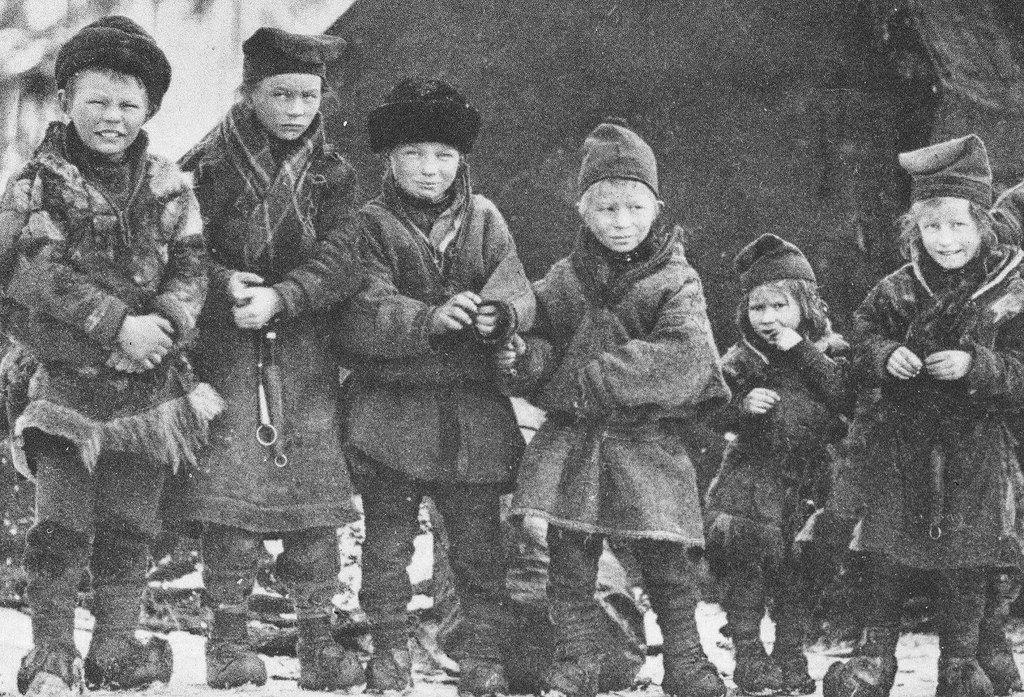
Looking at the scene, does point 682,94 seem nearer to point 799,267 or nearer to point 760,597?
point 799,267

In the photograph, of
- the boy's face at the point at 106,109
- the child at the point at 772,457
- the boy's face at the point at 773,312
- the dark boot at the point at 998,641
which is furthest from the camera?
the boy's face at the point at 773,312

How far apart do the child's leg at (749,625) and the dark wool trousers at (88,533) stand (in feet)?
5.54

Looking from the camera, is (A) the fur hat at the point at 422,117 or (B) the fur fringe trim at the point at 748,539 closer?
(A) the fur hat at the point at 422,117

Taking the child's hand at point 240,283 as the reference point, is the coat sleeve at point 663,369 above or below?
below

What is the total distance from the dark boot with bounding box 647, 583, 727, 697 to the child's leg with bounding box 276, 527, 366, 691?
0.84m

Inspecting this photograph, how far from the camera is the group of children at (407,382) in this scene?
13.2 feet

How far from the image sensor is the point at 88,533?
397 cm

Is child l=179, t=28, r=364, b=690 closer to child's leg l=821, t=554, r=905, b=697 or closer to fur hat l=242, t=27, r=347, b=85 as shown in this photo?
fur hat l=242, t=27, r=347, b=85

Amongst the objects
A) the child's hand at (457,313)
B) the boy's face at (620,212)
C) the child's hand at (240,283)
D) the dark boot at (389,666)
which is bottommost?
the dark boot at (389,666)

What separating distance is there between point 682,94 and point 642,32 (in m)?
0.27

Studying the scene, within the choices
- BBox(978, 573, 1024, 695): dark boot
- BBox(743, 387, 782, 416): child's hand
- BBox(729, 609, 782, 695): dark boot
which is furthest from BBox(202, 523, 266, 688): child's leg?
BBox(978, 573, 1024, 695): dark boot

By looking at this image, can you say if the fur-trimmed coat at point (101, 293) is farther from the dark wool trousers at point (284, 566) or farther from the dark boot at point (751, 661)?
the dark boot at point (751, 661)

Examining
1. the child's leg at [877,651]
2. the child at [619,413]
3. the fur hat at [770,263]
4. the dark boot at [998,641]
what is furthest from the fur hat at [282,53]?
the dark boot at [998,641]

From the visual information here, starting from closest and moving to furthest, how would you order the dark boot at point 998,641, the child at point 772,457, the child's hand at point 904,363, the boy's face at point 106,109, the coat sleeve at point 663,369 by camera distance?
1. the boy's face at point 106,109
2. the coat sleeve at point 663,369
3. the child's hand at point 904,363
4. the dark boot at point 998,641
5. the child at point 772,457
